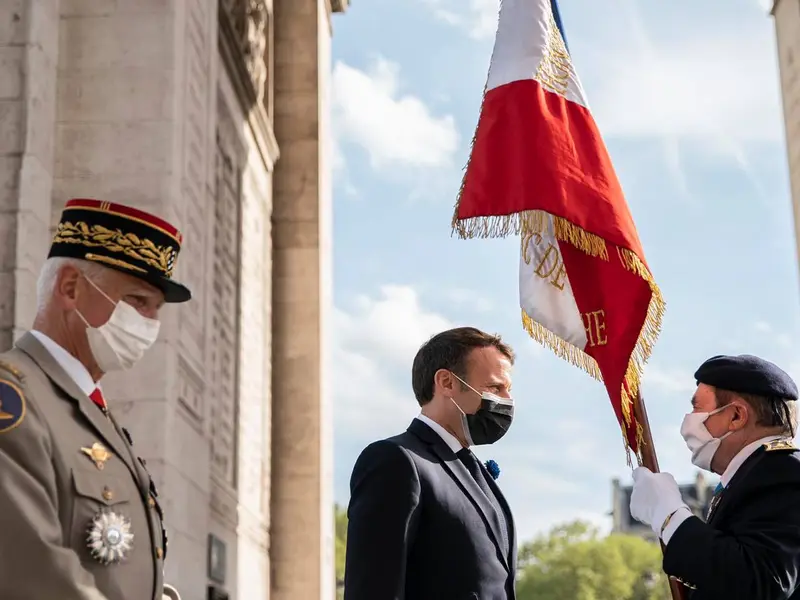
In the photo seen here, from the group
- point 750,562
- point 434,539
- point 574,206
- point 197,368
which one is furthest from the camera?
point 197,368

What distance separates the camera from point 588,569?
57.7 m

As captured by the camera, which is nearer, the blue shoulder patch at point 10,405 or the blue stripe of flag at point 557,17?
the blue shoulder patch at point 10,405

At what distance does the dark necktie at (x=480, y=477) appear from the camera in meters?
4.69

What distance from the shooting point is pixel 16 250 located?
778 cm

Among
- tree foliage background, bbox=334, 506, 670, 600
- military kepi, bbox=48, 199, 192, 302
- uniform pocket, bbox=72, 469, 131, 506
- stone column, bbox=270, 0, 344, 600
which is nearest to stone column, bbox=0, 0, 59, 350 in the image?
military kepi, bbox=48, 199, 192, 302

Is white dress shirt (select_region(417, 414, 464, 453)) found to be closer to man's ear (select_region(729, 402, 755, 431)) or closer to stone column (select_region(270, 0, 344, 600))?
man's ear (select_region(729, 402, 755, 431))

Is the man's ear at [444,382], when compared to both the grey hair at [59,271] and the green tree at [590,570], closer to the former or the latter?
the grey hair at [59,271]

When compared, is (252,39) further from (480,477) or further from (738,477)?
(738,477)

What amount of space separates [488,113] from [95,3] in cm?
407

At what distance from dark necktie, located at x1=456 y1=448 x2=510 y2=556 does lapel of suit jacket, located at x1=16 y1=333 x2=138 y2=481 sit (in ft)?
5.23

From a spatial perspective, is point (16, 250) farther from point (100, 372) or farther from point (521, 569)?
point (521, 569)

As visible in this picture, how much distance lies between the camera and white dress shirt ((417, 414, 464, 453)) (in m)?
4.77

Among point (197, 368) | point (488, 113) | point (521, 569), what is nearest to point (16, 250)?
point (197, 368)

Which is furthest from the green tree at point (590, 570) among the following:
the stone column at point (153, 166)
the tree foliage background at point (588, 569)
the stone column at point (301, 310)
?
the stone column at point (153, 166)
